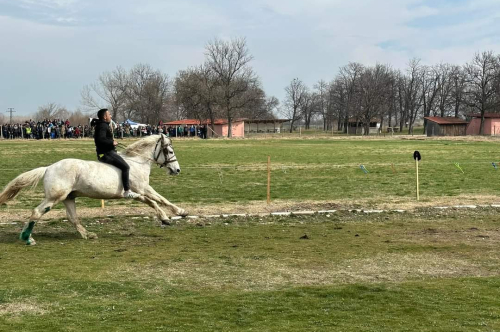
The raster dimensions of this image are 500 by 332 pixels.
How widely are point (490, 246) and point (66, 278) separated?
7.76m

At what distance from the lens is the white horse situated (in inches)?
432

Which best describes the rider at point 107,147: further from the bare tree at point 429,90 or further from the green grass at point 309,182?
the bare tree at point 429,90

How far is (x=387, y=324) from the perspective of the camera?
6.31 metres

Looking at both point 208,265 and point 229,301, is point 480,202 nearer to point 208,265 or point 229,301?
point 208,265

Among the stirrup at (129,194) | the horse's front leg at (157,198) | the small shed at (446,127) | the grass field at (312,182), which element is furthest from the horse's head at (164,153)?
the small shed at (446,127)

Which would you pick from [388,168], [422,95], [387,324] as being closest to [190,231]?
[387,324]

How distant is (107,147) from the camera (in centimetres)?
1163

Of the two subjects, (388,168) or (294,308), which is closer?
(294,308)

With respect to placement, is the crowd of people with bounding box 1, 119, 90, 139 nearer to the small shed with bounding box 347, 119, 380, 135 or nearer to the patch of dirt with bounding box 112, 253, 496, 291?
the patch of dirt with bounding box 112, 253, 496, 291

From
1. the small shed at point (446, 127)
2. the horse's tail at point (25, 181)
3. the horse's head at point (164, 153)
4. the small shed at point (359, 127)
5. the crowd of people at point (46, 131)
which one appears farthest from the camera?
the small shed at point (359, 127)

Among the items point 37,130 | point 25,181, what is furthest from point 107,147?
point 37,130

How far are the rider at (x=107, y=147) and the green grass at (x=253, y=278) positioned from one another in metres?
1.24

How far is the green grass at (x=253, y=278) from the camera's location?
21.2ft

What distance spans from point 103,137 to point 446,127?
10096 centimetres
